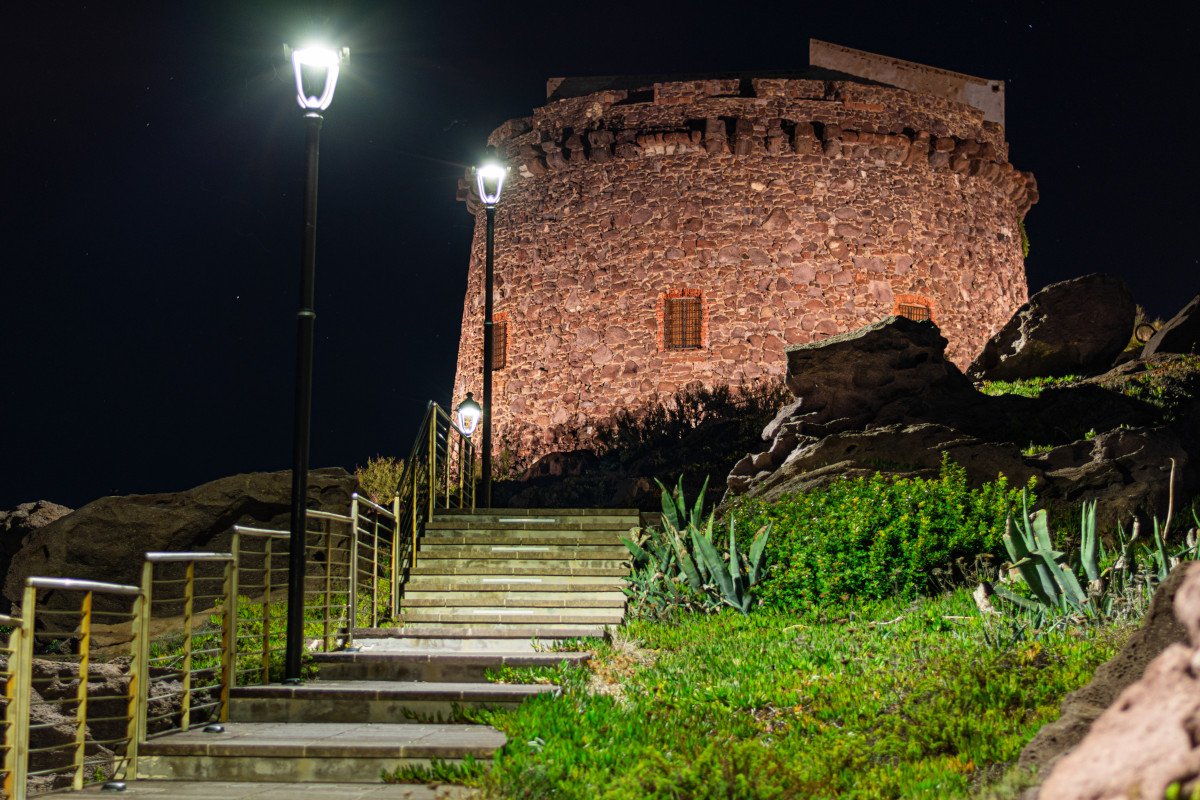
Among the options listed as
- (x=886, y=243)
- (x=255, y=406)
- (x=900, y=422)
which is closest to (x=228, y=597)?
(x=900, y=422)

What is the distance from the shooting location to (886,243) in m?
19.4

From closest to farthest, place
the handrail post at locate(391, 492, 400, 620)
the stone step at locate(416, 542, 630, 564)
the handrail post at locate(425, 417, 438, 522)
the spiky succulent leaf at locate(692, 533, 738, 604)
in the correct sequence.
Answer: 1. the spiky succulent leaf at locate(692, 533, 738, 604)
2. the handrail post at locate(391, 492, 400, 620)
3. the stone step at locate(416, 542, 630, 564)
4. the handrail post at locate(425, 417, 438, 522)

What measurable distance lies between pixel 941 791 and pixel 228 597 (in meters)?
4.94

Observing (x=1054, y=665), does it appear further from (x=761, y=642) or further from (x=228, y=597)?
(x=228, y=597)

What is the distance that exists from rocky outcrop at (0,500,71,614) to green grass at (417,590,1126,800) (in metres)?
9.57

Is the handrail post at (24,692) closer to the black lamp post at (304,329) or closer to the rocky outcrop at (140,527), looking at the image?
the black lamp post at (304,329)

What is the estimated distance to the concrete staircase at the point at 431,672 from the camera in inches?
222

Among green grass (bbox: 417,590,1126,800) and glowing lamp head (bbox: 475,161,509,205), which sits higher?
glowing lamp head (bbox: 475,161,509,205)

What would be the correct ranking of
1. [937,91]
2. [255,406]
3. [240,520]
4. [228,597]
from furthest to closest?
[255,406], [937,91], [240,520], [228,597]

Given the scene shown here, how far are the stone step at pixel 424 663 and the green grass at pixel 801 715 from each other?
0.76ft

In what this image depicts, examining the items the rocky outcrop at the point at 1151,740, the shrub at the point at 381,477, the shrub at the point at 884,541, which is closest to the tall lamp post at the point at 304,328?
the shrub at the point at 884,541

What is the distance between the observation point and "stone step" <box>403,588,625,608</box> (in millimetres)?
9875

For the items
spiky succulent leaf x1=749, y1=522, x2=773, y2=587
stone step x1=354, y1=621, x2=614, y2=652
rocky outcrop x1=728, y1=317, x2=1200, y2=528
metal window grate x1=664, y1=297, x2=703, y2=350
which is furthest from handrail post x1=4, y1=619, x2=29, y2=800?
metal window grate x1=664, y1=297, x2=703, y2=350

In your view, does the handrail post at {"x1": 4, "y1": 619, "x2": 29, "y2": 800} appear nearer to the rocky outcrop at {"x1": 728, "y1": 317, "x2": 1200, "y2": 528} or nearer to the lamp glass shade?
the lamp glass shade
